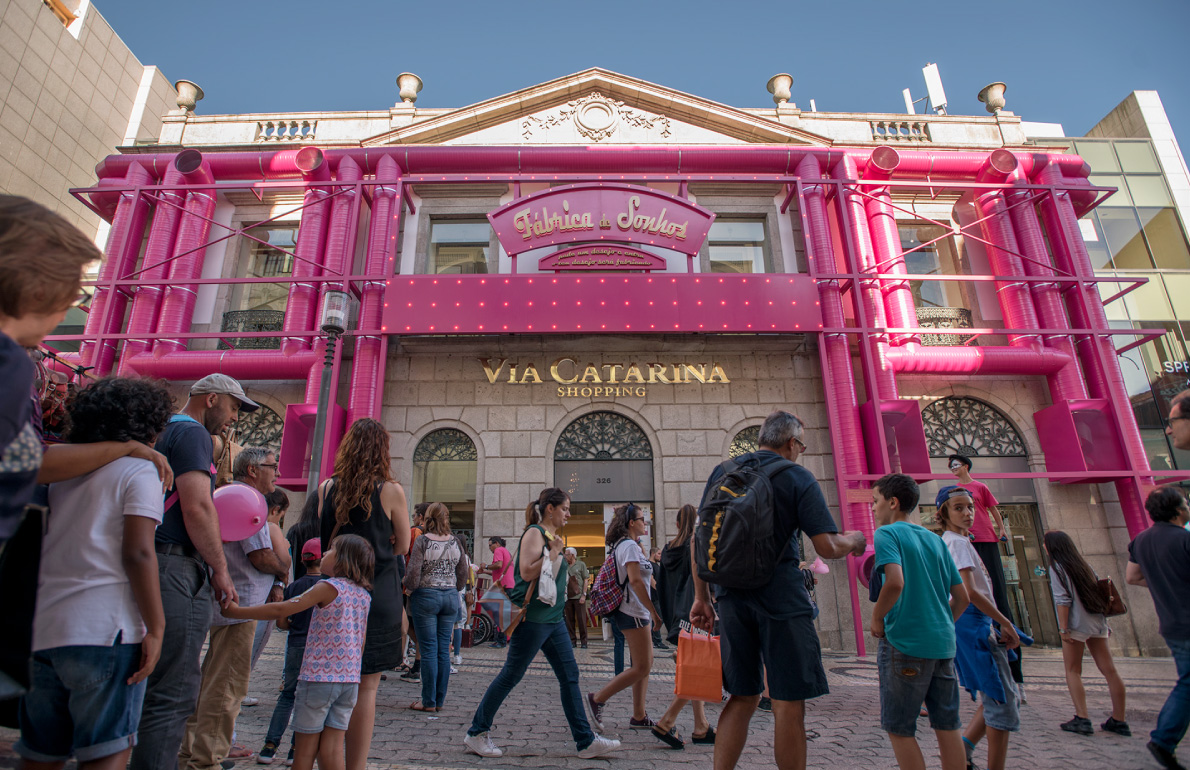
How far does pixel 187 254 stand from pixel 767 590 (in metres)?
12.7

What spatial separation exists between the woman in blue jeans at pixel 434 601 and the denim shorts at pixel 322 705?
2396 millimetres

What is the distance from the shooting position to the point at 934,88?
17.3 meters

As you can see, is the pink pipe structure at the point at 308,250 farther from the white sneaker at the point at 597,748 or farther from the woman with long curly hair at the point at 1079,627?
the woman with long curly hair at the point at 1079,627

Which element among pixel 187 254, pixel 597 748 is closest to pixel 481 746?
pixel 597 748

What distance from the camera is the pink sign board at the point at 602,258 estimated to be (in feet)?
39.0

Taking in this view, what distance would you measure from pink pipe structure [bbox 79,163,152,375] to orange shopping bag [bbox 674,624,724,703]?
12.1 m

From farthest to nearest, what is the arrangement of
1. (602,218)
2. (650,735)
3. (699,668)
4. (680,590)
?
(602,218)
(680,590)
(650,735)
(699,668)

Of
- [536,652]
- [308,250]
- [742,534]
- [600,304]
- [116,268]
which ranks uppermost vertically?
[308,250]

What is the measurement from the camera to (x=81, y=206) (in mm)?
16344

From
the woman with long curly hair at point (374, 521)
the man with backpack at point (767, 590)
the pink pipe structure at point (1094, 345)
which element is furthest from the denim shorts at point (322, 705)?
the pink pipe structure at point (1094, 345)

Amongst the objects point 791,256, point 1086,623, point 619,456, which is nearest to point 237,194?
point 619,456

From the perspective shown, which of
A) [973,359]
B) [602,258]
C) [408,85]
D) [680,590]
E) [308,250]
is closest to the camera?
[680,590]

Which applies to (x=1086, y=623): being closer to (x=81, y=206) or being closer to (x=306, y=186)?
(x=306, y=186)

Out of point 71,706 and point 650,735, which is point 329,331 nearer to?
point 650,735
